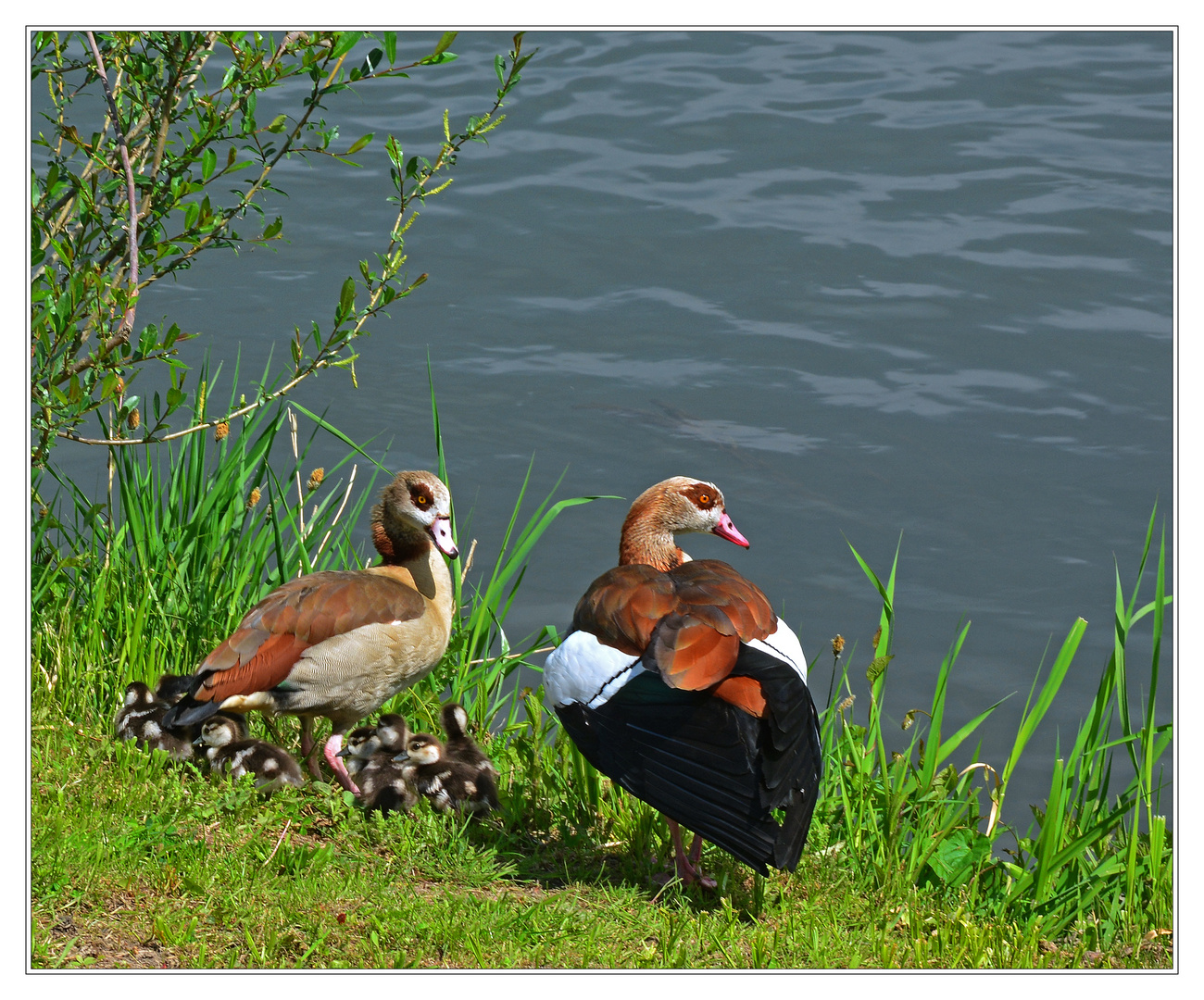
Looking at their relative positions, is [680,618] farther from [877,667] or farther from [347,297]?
[347,297]

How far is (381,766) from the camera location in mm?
5133

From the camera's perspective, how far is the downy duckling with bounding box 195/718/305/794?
193 inches

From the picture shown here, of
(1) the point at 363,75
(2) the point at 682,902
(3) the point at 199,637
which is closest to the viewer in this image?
(2) the point at 682,902

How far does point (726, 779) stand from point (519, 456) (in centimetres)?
526

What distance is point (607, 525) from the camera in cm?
854

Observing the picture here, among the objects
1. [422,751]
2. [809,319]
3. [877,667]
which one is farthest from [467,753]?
[809,319]

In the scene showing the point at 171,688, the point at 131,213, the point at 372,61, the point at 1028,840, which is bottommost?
Answer: the point at 1028,840

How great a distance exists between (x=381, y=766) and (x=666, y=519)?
168 cm


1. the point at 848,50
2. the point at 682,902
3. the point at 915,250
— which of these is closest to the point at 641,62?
the point at 848,50

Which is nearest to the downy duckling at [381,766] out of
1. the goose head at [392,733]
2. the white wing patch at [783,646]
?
the goose head at [392,733]

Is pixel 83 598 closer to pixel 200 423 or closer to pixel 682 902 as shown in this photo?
pixel 200 423

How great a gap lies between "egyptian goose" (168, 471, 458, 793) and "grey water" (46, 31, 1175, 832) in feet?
6.19

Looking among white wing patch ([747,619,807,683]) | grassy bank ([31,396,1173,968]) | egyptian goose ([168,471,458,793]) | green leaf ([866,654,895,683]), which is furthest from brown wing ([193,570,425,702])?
green leaf ([866,654,895,683])

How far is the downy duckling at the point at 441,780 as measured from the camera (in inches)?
192
